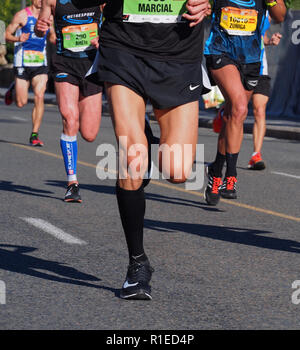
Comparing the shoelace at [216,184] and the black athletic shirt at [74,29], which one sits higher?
the black athletic shirt at [74,29]

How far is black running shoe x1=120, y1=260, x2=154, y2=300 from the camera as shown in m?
5.35

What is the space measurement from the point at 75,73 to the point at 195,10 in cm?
372

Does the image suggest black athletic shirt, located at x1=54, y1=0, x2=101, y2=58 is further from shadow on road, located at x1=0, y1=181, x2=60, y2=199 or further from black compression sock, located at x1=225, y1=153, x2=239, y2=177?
black compression sock, located at x1=225, y1=153, x2=239, y2=177

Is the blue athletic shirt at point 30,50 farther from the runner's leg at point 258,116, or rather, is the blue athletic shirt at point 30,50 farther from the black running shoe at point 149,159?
the black running shoe at point 149,159

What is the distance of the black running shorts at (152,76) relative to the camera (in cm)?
549

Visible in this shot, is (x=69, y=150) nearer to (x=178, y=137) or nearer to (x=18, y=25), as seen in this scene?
(x=178, y=137)

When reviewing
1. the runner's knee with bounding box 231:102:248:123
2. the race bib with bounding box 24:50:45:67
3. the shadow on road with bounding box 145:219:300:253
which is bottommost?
the race bib with bounding box 24:50:45:67

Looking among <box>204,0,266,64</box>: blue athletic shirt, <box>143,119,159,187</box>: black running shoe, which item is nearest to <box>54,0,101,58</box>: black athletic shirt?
<box>204,0,266,64</box>: blue athletic shirt

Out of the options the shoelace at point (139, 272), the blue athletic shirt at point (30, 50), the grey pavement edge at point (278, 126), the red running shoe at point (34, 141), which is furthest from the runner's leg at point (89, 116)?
the grey pavement edge at point (278, 126)

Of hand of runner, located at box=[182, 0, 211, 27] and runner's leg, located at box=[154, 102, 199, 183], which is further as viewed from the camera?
runner's leg, located at box=[154, 102, 199, 183]

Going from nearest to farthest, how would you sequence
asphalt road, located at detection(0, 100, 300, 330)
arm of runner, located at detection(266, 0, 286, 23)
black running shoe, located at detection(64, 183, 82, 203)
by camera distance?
asphalt road, located at detection(0, 100, 300, 330) → arm of runner, located at detection(266, 0, 286, 23) → black running shoe, located at detection(64, 183, 82, 203)

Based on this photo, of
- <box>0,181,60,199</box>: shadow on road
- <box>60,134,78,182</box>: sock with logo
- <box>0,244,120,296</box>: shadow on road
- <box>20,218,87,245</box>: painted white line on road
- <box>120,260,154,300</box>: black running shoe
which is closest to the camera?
<box>120,260,154,300</box>: black running shoe

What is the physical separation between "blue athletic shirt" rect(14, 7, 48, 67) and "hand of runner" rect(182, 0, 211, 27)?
926 cm
